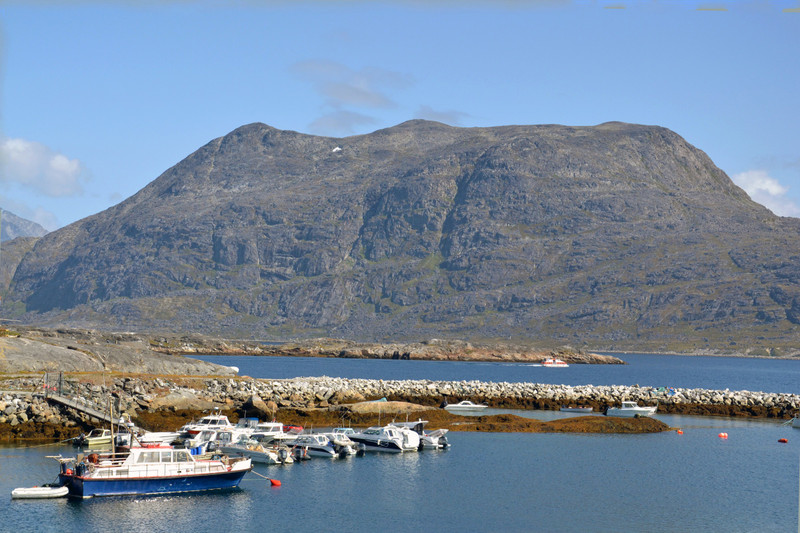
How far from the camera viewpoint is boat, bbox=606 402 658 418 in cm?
9300

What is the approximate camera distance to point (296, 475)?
56.5 metres

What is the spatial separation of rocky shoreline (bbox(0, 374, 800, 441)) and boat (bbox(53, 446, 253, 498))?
17.9m

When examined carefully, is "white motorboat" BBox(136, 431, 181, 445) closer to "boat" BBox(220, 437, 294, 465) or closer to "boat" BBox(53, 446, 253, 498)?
"boat" BBox(220, 437, 294, 465)

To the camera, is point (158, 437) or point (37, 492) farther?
point (158, 437)

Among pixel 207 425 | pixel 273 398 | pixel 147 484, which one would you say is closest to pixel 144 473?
pixel 147 484

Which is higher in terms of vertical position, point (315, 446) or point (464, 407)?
point (464, 407)

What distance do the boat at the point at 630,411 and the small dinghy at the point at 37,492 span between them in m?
61.5

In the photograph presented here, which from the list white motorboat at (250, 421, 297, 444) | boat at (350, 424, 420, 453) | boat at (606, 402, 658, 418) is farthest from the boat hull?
boat at (606, 402, 658, 418)

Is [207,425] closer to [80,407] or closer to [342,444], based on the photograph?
[342,444]

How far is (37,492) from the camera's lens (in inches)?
1860

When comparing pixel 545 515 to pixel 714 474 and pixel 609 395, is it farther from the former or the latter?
pixel 609 395

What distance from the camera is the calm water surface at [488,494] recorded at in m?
45.4

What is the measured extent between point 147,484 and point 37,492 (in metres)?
5.69

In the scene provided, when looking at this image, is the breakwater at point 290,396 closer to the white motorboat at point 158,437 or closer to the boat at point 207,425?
the white motorboat at point 158,437
